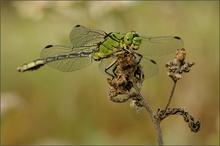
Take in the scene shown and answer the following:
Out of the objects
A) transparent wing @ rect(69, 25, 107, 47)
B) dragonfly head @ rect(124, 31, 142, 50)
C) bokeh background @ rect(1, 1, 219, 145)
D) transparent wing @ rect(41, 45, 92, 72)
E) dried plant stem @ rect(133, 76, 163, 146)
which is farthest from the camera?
bokeh background @ rect(1, 1, 219, 145)

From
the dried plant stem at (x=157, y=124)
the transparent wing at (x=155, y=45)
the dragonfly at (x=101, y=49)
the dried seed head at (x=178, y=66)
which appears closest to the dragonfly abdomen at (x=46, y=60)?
the dragonfly at (x=101, y=49)

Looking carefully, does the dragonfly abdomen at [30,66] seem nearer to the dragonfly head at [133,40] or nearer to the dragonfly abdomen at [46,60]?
the dragonfly abdomen at [46,60]

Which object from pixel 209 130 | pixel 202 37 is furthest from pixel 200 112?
pixel 202 37

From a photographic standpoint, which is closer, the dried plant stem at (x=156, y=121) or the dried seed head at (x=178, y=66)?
the dried plant stem at (x=156, y=121)

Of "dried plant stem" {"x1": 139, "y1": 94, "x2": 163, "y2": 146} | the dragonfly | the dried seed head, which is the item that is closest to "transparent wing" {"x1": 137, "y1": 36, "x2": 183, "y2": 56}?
the dragonfly

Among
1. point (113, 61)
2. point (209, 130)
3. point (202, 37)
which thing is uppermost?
point (202, 37)

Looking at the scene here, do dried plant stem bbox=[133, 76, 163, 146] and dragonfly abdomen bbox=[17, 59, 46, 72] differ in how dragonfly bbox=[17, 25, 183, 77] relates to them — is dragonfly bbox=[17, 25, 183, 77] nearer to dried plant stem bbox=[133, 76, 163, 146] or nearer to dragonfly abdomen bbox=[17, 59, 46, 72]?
dragonfly abdomen bbox=[17, 59, 46, 72]

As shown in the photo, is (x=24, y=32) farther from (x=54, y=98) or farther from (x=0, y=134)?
(x=0, y=134)

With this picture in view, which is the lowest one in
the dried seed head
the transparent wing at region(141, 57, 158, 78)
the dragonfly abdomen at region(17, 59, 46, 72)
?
the dried seed head
